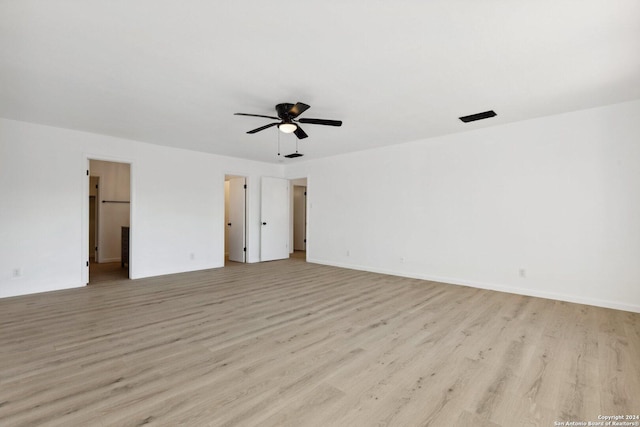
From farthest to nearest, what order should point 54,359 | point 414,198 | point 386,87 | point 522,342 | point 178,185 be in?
point 178,185 → point 414,198 → point 386,87 → point 522,342 → point 54,359

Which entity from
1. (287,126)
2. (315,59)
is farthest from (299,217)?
(315,59)

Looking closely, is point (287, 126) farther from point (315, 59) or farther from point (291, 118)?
point (315, 59)

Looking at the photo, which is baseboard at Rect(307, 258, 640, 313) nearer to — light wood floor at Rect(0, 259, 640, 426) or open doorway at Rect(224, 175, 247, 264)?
light wood floor at Rect(0, 259, 640, 426)

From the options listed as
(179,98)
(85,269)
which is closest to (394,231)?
(179,98)

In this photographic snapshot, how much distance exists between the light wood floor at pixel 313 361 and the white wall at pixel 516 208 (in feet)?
1.74

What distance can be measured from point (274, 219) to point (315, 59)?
5351mm

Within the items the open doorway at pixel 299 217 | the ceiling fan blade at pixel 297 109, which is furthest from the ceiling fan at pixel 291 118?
the open doorway at pixel 299 217

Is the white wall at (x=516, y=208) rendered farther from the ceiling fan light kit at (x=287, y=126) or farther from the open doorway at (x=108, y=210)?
the open doorway at (x=108, y=210)

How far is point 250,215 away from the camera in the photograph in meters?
7.18

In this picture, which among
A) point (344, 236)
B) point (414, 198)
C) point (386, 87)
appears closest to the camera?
point (386, 87)

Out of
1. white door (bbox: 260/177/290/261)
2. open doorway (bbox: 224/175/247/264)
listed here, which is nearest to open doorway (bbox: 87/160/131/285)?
open doorway (bbox: 224/175/247/264)

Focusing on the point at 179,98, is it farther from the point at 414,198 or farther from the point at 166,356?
the point at 414,198

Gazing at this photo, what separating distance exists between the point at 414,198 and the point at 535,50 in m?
3.15

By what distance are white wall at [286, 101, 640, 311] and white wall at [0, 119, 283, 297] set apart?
3257 millimetres
